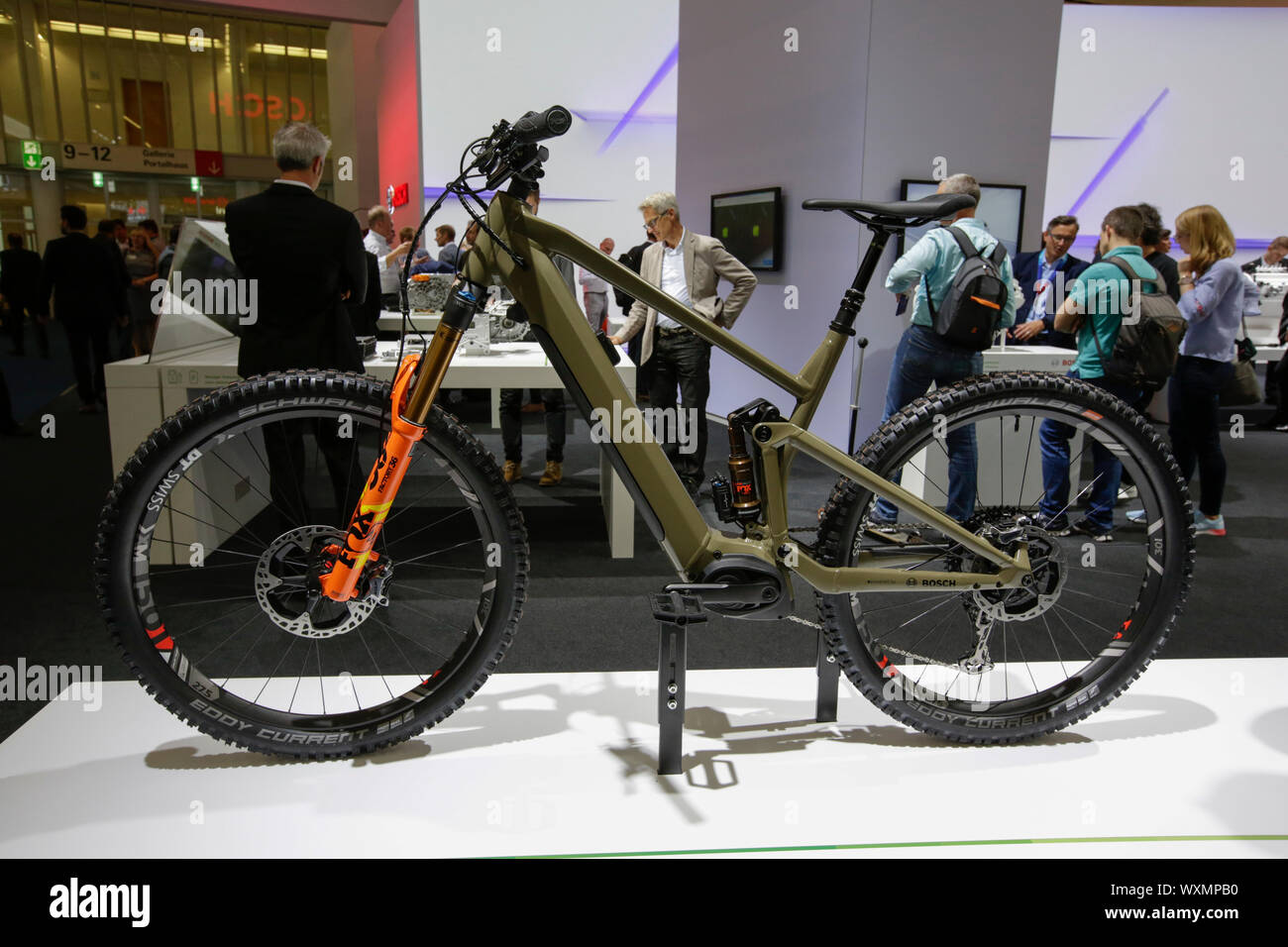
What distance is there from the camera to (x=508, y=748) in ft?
5.98

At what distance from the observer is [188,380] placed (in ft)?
11.8

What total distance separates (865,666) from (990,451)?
131 inches

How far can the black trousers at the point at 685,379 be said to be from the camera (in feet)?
16.3

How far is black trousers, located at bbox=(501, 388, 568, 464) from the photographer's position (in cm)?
529

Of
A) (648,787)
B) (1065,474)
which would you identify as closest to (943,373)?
(1065,474)

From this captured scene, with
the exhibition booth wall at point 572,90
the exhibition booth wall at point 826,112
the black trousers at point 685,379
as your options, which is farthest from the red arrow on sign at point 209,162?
the black trousers at point 685,379

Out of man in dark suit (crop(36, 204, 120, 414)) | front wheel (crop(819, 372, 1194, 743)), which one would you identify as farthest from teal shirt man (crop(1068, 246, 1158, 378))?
man in dark suit (crop(36, 204, 120, 414))

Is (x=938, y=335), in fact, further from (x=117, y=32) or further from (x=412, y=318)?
(x=117, y=32)

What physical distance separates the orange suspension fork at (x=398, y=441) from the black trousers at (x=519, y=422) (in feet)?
11.7

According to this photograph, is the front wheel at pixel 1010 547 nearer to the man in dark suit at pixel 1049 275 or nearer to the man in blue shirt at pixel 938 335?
the man in blue shirt at pixel 938 335

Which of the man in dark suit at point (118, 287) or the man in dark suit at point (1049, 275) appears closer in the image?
the man in dark suit at point (1049, 275)

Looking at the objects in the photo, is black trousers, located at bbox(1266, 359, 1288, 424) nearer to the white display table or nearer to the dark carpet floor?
the dark carpet floor

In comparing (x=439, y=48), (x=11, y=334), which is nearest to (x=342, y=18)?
(x=439, y=48)
